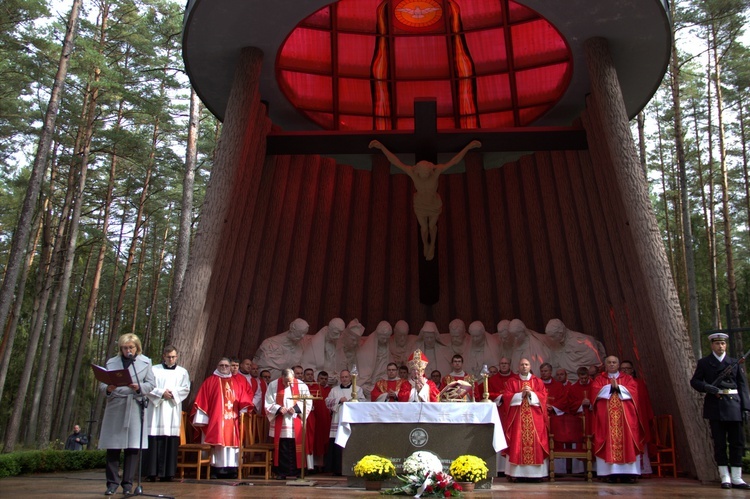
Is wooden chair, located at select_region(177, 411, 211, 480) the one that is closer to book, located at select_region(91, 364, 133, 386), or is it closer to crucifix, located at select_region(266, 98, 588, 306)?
book, located at select_region(91, 364, 133, 386)


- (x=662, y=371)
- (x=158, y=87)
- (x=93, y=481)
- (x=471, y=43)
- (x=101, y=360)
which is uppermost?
(x=158, y=87)

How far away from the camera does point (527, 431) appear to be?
8.02m

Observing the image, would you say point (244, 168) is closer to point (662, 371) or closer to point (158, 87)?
point (662, 371)

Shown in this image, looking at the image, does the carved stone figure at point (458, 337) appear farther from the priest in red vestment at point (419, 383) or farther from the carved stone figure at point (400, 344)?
the priest in red vestment at point (419, 383)

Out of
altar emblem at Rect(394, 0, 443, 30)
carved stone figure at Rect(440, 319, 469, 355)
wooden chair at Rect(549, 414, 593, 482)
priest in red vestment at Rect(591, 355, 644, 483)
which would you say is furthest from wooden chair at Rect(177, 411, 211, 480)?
altar emblem at Rect(394, 0, 443, 30)

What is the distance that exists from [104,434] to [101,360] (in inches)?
1162

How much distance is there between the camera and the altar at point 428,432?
22.0 feet

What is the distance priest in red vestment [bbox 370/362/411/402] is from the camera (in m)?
8.16

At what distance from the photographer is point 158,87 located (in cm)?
1927

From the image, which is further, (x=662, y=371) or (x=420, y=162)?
(x=420, y=162)

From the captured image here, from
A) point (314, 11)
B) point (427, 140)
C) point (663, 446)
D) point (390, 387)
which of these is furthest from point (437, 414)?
point (314, 11)

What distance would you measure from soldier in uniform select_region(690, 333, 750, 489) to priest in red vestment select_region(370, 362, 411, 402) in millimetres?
3273

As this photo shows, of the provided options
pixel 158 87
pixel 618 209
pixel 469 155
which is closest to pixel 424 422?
pixel 618 209

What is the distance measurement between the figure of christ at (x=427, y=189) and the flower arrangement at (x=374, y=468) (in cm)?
574
